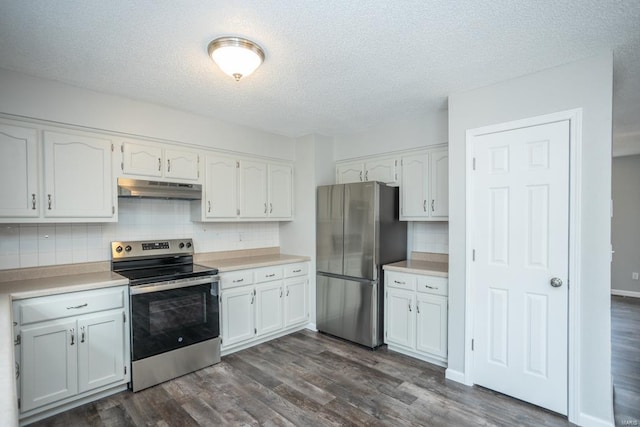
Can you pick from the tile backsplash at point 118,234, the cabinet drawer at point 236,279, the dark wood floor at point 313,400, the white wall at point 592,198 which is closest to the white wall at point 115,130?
the tile backsplash at point 118,234

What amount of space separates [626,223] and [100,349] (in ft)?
24.5

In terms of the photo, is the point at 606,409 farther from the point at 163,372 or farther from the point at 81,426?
the point at 81,426

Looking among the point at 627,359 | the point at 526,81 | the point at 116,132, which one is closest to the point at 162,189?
the point at 116,132

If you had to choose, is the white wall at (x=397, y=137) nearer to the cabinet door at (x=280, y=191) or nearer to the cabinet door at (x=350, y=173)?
the cabinet door at (x=350, y=173)

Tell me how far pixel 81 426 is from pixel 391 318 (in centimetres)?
266

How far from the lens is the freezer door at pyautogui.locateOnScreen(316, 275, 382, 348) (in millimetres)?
3426

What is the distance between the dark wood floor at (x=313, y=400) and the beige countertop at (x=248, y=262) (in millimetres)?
917

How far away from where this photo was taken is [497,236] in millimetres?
2576

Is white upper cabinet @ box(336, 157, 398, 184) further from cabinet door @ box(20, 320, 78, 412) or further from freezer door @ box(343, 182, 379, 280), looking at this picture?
cabinet door @ box(20, 320, 78, 412)

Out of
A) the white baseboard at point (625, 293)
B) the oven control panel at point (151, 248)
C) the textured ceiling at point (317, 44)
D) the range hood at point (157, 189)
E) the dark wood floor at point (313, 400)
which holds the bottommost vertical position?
the dark wood floor at point (313, 400)

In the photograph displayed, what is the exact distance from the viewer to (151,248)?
3.23 m

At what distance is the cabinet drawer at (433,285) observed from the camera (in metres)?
3.00

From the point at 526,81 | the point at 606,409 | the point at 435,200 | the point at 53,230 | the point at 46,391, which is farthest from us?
the point at 435,200

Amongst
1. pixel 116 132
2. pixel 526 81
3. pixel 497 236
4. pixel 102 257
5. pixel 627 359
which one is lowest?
pixel 627 359
